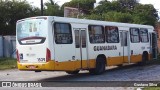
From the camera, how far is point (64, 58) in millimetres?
17562

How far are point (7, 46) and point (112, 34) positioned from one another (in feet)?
57.6

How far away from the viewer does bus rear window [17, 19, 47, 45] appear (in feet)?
56.4

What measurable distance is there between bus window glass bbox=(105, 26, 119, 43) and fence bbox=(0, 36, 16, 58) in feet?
55.2

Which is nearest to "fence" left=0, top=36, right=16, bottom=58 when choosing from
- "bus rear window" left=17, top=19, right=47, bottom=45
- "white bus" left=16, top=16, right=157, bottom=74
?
"white bus" left=16, top=16, right=157, bottom=74

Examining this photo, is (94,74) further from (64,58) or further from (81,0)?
(81,0)

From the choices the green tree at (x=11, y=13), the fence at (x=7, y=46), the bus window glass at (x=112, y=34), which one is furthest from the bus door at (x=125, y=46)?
the green tree at (x=11, y=13)

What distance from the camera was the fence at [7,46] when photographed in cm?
3698

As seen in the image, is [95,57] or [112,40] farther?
[112,40]

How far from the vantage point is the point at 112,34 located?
22031 millimetres

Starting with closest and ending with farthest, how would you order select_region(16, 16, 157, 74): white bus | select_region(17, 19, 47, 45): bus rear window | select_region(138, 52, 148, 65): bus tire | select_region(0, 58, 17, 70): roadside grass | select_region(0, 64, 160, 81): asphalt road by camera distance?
select_region(16, 16, 157, 74): white bus < select_region(17, 19, 47, 45): bus rear window < select_region(0, 64, 160, 81): asphalt road < select_region(138, 52, 148, 65): bus tire < select_region(0, 58, 17, 70): roadside grass

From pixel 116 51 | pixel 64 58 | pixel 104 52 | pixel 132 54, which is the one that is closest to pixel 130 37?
pixel 132 54

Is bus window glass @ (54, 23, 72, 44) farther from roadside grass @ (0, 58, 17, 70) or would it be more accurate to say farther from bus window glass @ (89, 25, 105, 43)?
roadside grass @ (0, 58, 17, 70)

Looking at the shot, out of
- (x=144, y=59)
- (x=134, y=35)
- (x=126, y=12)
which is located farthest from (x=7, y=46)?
(x=126, y=12)

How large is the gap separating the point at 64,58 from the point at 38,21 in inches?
81.5
